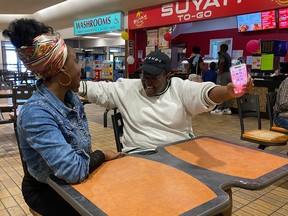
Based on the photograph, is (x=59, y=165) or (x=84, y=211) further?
(x=59, y=165)

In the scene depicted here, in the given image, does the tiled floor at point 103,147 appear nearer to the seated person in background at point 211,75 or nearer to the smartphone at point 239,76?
the smartphone at point 239,76

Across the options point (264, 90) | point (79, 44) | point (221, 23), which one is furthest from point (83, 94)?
point (79, 44)

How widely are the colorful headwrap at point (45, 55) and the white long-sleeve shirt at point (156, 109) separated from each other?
2.31 feet

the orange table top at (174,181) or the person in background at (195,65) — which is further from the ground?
the person in background at (195,65)

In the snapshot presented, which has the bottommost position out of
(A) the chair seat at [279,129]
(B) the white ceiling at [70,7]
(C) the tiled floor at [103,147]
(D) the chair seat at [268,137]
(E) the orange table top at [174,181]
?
(C) the tiled floor at [103,147]

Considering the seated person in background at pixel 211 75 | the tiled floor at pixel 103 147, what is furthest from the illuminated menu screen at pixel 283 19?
the tiled floor at pixel 103 147

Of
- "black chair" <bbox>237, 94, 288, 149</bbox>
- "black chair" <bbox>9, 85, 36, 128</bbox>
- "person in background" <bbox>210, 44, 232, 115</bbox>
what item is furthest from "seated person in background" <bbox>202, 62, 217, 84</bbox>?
"black chair" <bbox>9, 85, 36, 128</bbox>

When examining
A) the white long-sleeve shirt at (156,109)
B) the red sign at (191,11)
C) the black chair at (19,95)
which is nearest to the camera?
the white long-sleeve shirt at (156,109)

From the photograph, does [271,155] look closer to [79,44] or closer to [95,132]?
[95,132]

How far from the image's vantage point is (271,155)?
142cm

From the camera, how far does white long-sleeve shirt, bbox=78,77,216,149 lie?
1744 millimetres

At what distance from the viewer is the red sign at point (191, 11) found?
513 cm

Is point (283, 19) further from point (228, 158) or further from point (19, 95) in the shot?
point (228, 158)

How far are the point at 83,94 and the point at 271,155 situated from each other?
48.7 inches
